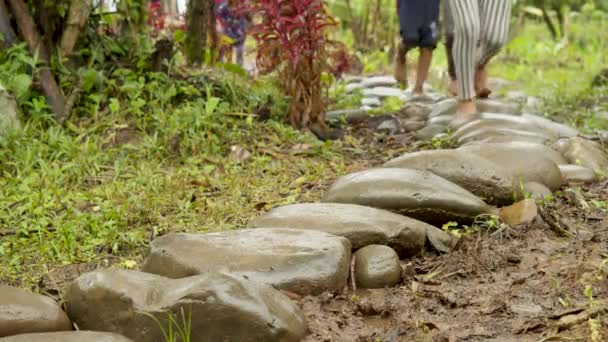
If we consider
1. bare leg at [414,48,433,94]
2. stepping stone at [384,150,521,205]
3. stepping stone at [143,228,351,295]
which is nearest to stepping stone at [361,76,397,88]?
bare leg at [414,48,433,94]

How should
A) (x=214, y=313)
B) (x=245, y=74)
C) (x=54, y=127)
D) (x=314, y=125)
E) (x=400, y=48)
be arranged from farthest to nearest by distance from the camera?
1. (x=400, y=48)
2. (x=245, y=74)
3. (x=314, y=125)
4. (x=54, y=127)
5. (x=214, y=313)

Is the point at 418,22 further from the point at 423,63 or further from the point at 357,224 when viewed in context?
the point at 357,224

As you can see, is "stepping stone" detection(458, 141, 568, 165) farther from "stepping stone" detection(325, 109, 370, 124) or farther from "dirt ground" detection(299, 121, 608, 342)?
"stepping stone" detection(325, 109, 370, 124)

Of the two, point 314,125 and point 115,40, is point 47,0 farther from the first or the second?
point 314,125

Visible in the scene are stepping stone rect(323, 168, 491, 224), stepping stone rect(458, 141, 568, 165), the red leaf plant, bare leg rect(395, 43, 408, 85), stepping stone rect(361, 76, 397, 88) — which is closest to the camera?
stepping stone rect(323, 168, 491, 224)

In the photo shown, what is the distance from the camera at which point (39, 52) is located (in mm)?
5359

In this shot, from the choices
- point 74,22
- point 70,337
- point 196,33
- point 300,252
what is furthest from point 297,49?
point 70,337

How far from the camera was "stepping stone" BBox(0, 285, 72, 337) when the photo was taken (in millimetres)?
2496

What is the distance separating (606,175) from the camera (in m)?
4.38

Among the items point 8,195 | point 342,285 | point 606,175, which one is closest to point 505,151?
point 606,175

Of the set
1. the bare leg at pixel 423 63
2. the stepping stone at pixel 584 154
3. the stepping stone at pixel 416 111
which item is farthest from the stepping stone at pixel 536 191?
the bare leg at pixel 423 63

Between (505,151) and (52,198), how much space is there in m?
2.16

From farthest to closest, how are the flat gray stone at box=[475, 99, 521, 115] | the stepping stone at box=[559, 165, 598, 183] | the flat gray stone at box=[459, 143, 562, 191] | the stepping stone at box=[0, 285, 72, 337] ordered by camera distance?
the flat gray stone at box=[475, 99, 521, 115] → the stepping stone at box=[559, 165, 598, 183] → the flat gray stone at box=[459, 143, 562, 191] → the stepping stone at box=[0, 285, 72, 337]

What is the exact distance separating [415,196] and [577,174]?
115 centimetres
